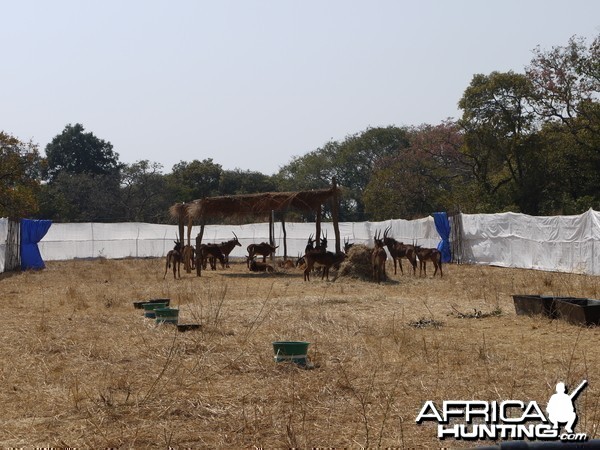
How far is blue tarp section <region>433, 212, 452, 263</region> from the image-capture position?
3419cm

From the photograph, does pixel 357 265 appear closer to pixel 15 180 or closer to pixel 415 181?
pixel 15 180

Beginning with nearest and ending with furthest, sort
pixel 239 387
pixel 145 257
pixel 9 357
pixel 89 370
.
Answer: pixel 239 387 < pixel 89 370 < pixel 9 357 < pixel 145 257

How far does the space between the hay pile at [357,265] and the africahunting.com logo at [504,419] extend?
1690cm

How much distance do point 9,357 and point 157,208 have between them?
2133 inches

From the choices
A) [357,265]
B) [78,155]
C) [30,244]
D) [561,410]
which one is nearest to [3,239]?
[30,244]

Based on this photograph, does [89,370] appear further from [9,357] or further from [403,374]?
[403,374]

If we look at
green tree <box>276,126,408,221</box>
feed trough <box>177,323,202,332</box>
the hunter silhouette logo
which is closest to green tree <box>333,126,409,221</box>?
green tree <box>276,126,408,221</box>

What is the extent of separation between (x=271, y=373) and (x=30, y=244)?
94.2 feet

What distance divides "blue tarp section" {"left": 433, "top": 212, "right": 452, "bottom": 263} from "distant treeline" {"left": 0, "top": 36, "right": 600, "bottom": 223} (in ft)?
15.7

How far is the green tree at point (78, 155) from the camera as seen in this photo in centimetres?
7188

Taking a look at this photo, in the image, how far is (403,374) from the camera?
800 centimetres

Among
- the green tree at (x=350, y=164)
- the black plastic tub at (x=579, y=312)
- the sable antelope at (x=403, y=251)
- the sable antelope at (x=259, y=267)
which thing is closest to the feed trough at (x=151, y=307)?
the black plastic tub at (x=579, y=312)

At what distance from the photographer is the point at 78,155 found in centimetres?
7238

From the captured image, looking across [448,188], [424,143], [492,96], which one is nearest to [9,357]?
[492,96]
